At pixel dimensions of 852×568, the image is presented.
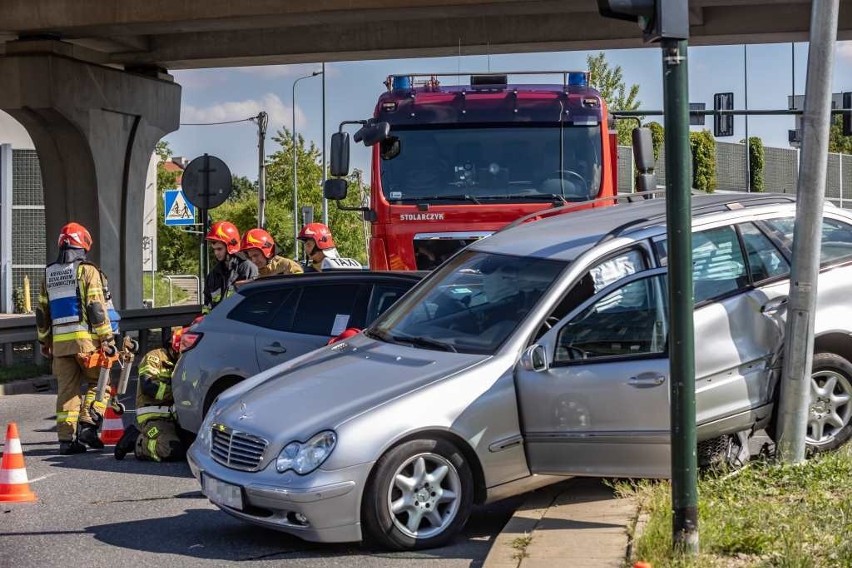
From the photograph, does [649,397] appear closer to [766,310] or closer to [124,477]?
[766,310]

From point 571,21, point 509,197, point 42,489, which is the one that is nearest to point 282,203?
point 571,21

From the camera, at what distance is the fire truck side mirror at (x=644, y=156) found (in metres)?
14.0

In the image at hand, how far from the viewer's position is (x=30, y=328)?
62.2 ft

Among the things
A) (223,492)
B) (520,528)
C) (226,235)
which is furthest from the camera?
(226,235)

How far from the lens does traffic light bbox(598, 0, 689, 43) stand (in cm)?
595

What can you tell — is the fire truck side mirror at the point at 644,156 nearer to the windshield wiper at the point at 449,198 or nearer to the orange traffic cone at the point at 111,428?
the windshield wiper at the point at 449,198

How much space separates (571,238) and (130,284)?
2062 centimetres

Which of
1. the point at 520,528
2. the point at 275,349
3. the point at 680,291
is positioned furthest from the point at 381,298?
the point at 680,291

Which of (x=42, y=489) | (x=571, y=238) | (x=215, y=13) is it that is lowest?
(x=42, y=489)

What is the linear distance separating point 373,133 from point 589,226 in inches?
233

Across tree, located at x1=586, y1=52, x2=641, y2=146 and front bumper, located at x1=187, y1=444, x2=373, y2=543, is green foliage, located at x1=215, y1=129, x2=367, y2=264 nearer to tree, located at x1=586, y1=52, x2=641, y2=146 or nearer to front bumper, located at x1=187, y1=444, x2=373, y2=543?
tree, located at x1=586, y1=52, x2=641, y2=146

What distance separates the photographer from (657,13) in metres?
5.99

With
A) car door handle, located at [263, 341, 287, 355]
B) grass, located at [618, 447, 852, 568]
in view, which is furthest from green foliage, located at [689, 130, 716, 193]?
grass, located at [618, 447, 852, 568]

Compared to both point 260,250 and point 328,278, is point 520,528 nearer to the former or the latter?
point 328,278
